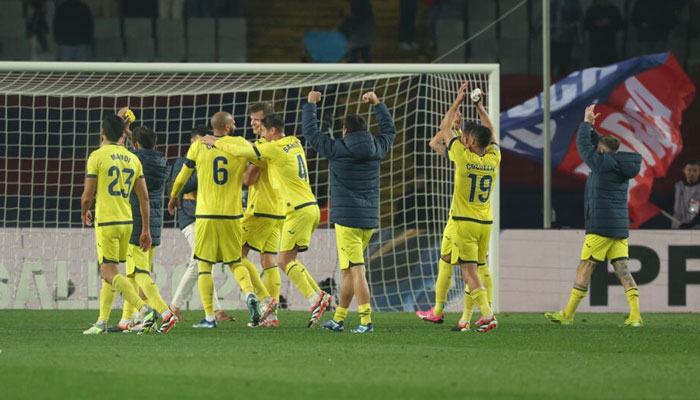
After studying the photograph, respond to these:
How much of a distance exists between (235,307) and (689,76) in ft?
30.7

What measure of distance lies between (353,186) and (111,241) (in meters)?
2.08

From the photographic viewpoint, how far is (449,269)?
37.8ft

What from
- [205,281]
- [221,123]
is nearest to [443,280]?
[205,281]

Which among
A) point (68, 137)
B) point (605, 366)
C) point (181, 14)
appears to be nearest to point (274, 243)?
point (605, 366)

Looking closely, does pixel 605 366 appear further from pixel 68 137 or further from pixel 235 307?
pixel 68 137

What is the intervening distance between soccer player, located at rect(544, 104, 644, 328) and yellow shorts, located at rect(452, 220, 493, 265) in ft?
5.13

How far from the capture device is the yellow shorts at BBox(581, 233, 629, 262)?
462 inches

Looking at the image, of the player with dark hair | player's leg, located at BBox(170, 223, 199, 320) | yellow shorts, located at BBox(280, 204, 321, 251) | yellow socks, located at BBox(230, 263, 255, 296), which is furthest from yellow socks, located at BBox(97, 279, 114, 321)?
the player with dark hair

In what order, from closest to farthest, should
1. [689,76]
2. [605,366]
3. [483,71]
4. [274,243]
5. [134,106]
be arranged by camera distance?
[605,366], [274,243], [483,71], [134,106], [689,76]

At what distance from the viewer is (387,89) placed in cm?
1659

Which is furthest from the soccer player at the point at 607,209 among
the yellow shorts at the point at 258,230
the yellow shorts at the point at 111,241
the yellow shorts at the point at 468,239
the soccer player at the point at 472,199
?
the yellow shorts at the point at 111,241

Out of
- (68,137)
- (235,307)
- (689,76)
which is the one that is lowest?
(235,307)

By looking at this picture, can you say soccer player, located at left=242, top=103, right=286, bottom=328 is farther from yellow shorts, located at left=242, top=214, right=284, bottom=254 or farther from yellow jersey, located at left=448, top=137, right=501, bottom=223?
yellow jersey, located at left=448, top=137, right=501, bottom=223

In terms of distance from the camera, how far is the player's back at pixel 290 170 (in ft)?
36.0
